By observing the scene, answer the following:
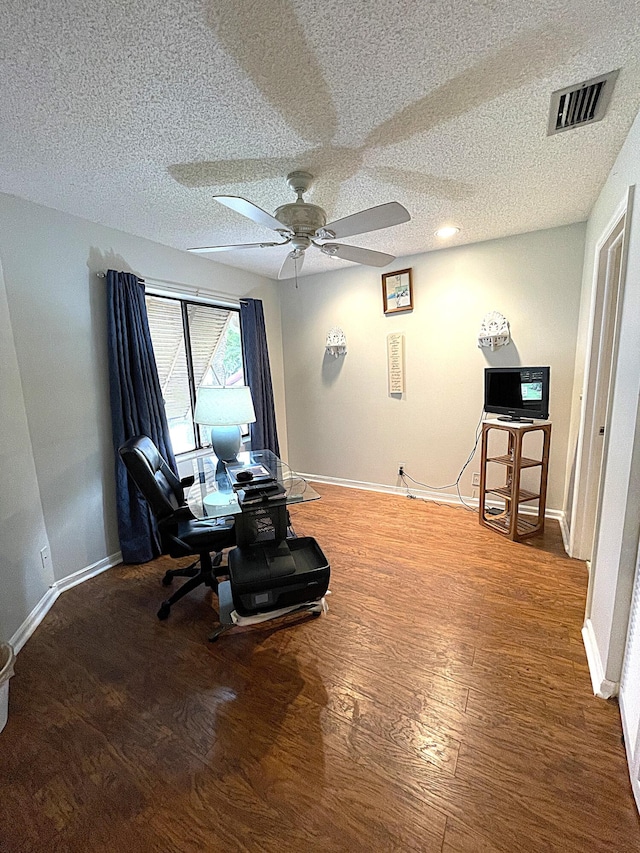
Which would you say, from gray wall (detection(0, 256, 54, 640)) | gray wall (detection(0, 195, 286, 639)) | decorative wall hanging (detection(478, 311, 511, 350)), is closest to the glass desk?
gray wall (detection(0, 195, 286, 639))

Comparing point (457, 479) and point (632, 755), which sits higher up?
point (457, 479)

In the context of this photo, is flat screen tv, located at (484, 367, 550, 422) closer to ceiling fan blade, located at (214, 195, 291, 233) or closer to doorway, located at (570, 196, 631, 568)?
doorway, located at (570, 196, 631, 568)

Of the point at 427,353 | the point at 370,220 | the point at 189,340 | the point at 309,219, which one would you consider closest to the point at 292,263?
the point at 309,219

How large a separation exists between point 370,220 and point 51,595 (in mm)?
2992

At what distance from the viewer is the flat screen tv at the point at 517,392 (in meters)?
2.77

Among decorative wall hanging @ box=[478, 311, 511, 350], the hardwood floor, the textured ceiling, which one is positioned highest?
the textured ceiling

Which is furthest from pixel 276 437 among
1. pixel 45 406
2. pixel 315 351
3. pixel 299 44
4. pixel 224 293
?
pixel 299 44

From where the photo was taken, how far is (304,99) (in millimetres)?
1436

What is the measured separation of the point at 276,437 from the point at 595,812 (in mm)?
3495

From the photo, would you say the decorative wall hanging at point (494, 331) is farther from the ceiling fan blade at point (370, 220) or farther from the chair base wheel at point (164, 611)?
the chair base wheel at point (164, 611)

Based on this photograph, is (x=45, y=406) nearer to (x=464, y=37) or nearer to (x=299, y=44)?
(x=299, y=44)

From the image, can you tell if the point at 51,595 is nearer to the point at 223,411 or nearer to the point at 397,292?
the point at 223,411

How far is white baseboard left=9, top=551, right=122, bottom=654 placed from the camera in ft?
6.53

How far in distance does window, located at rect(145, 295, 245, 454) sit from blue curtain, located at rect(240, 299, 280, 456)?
0.14m
